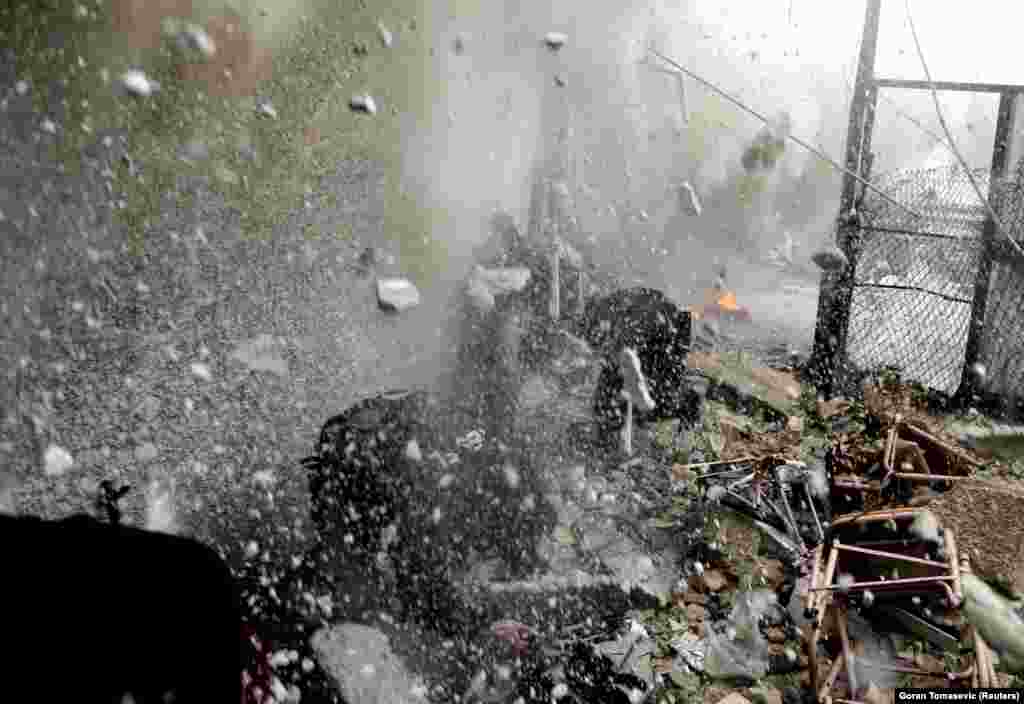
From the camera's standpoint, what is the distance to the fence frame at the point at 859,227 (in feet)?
14.0

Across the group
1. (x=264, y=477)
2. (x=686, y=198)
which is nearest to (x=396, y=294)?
(x=264, y=477)

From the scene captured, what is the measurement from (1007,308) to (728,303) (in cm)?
368

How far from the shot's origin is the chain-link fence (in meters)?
4.47

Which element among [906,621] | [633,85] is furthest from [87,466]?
[633,85]

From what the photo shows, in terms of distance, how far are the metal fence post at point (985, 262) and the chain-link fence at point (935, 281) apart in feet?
0.11

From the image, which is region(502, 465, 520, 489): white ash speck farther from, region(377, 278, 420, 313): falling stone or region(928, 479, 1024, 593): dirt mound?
region(377, 278, 420, 313): falling stone

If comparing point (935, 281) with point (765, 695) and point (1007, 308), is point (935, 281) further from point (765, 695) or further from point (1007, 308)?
point (765, 695)

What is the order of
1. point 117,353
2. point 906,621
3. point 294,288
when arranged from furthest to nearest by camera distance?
1. point 294,288
2. point 117,353
3. point 906,621

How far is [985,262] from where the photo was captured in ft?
14.6

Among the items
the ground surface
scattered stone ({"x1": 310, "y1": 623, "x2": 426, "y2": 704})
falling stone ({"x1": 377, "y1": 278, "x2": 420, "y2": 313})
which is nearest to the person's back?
scattered stone ({"x1": 310, "y1": 623, "x2": 426, "y2": 704})

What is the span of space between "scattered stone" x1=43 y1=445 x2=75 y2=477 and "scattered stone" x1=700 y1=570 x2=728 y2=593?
3690 millimetres

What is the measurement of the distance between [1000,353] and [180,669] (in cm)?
501

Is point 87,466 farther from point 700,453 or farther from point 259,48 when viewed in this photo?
point 700,453

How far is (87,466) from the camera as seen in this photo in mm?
4289
